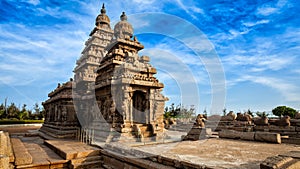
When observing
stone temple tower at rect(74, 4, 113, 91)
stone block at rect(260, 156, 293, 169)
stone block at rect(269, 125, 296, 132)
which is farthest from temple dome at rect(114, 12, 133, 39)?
stone block at rect(260, 156, 293, 169)

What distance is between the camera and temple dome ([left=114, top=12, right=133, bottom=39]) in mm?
16344

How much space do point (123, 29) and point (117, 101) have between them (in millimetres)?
8536

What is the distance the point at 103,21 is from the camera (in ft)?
68.1

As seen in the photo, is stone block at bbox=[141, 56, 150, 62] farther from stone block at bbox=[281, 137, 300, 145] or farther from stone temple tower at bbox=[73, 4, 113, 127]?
stone block at bbox=[281, 137, 300, 145]

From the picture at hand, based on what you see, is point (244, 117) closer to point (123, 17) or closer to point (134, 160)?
point (134, 160)

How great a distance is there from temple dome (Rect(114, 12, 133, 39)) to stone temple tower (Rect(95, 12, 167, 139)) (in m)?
3.58

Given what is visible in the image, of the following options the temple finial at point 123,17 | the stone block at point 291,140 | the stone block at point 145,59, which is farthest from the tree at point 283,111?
the temple finial at point 123,17

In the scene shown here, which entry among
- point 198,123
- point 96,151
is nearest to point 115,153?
point 96,151

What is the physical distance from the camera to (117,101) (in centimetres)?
1038

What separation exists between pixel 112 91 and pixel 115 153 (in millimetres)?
4500

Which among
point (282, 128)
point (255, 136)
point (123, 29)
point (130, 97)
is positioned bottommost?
point (255, 136)

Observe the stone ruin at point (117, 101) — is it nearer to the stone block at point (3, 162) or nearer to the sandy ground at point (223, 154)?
the sandy ground at point (223, 154)

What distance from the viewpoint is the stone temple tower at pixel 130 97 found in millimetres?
10016

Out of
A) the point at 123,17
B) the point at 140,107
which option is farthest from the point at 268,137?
the point at 123,17
